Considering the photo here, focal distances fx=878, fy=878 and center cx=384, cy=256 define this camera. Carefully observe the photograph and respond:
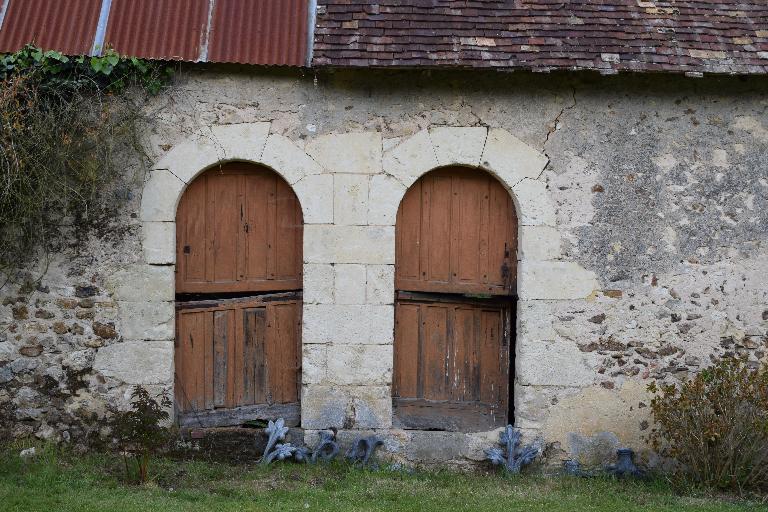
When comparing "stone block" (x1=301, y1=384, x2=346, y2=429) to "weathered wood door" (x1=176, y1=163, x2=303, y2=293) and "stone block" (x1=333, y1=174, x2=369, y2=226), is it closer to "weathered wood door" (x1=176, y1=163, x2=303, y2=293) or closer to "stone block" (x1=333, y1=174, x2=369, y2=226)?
"weathered wood door" (x1=176, y1=163, x2=303, y2=293)

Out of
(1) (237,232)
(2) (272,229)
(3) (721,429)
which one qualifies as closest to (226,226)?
(1) (237,232)

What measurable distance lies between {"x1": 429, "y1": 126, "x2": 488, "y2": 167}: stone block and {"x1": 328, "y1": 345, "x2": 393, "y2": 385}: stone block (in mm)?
1591

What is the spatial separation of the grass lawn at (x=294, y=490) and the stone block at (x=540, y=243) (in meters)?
1.75

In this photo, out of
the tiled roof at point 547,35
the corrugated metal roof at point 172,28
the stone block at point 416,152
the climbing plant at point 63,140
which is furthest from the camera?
the stone block at point 416,152

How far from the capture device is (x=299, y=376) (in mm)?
7281

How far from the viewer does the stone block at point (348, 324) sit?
7.00 meters

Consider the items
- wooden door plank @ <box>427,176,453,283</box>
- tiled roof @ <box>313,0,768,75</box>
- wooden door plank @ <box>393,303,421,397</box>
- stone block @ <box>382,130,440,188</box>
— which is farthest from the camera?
wooden door plank @ <box>393,303,421,397</box>

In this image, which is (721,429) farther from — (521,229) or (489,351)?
(521,229)

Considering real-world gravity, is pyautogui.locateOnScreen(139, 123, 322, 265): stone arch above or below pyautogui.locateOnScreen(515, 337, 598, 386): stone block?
above

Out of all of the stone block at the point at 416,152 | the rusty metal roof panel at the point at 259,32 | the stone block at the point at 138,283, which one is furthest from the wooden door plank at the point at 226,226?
the stone block at the point at 416,152

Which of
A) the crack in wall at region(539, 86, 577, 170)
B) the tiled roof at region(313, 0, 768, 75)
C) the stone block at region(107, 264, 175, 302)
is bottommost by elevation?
the stone block at region(107, 264, 175, 302)

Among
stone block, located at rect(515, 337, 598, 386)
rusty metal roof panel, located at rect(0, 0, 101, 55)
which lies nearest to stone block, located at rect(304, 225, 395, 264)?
stone block, located at rect(515, 337, 598, 386)

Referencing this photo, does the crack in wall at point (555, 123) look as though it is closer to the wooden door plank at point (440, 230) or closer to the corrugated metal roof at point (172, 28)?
the wooden door plank at point (440, 230)

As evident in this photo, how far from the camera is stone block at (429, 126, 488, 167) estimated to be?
23.0 feet
